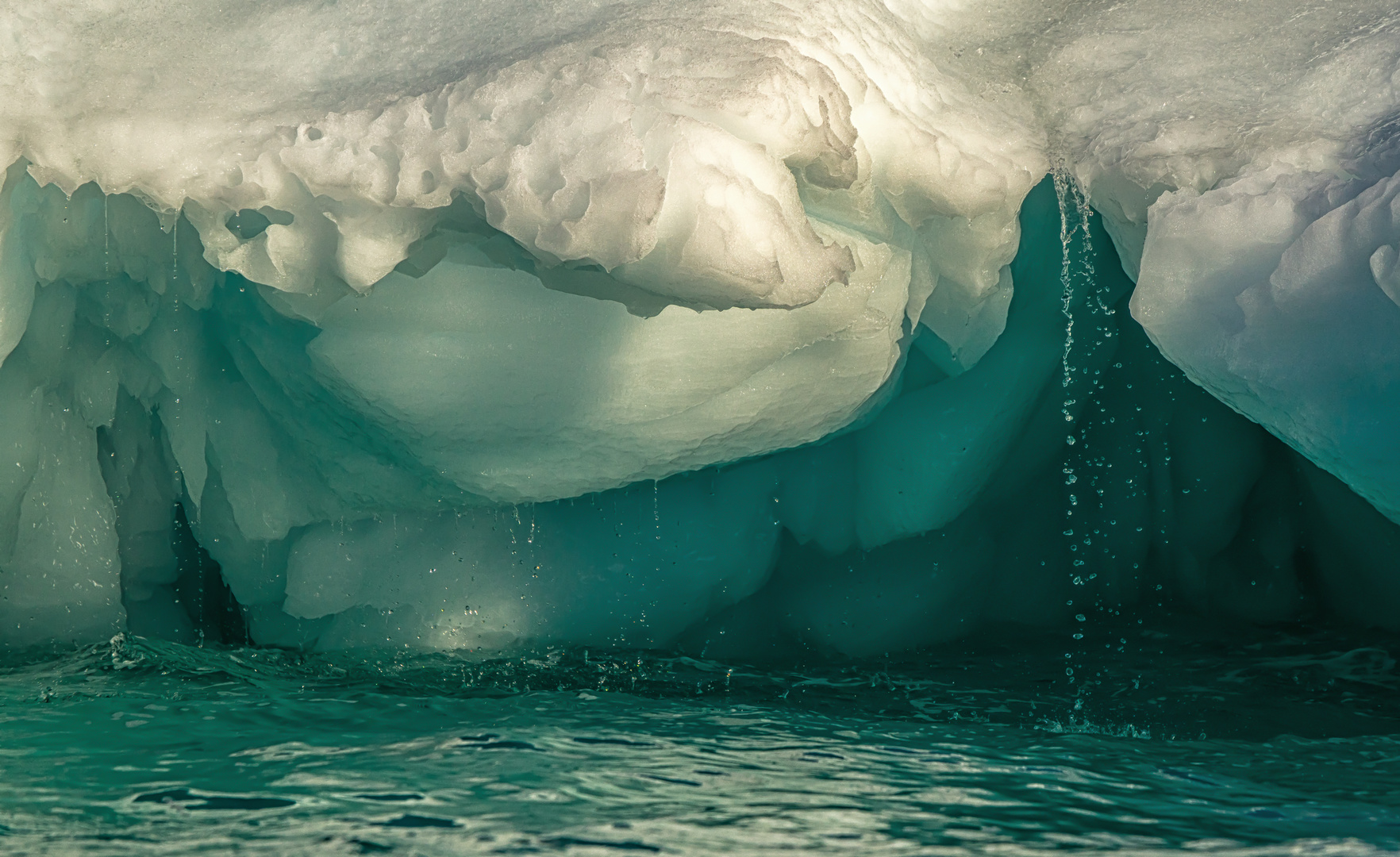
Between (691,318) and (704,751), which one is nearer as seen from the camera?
(704,751)

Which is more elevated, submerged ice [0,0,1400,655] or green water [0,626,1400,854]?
submerged ice [0,0,1400,655]

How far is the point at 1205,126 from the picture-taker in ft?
11.4

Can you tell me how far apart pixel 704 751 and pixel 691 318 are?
1351 mm

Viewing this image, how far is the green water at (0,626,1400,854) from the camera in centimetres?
227

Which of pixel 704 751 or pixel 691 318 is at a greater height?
pixel 691 318

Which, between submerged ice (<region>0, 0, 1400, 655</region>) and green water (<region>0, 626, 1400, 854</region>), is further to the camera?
submerged ice (<region>0, 0, 1400, 655</region>)

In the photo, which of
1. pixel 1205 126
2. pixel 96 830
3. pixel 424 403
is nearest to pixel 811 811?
pixel 96 830

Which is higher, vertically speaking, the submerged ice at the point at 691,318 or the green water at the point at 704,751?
the submerged ice at the point at 691,318

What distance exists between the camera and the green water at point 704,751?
227 centimetres

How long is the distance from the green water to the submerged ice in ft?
1.21

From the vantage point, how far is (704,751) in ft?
9.75

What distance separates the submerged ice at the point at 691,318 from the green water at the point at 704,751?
37 cm

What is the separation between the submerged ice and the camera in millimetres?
3088

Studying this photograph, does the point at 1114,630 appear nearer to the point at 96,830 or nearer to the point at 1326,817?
the point at 1326,817
